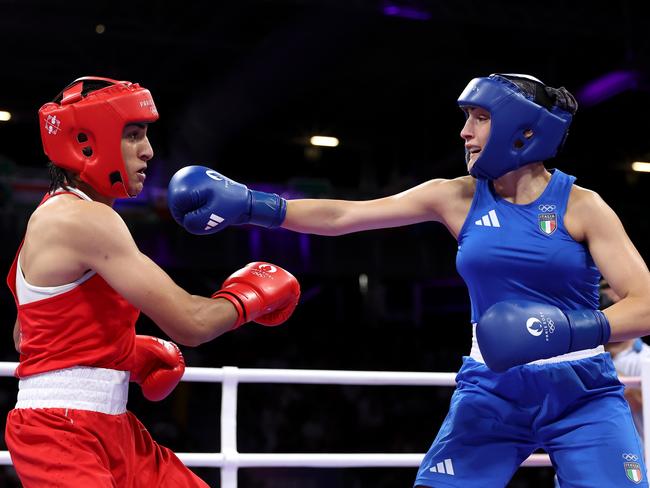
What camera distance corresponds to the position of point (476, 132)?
2.30 m

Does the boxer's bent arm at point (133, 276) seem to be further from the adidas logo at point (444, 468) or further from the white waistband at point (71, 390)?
the adidas logo at point (444, 468)

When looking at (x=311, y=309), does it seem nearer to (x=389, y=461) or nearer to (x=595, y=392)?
(x=389, y=461)

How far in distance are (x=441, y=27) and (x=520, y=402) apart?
25.7 ft

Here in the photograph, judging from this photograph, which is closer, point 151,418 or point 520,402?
point 520,402

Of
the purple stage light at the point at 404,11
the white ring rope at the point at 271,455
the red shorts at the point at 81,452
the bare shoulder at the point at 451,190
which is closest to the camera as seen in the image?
the red shorts at the point at 81,452

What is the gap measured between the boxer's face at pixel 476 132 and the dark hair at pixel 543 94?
121 millimetres

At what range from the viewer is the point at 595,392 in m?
2.11

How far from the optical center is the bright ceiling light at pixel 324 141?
12.1m

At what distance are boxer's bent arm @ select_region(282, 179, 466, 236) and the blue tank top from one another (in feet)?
0.49

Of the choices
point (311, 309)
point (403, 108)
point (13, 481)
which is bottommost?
point (13, 481)

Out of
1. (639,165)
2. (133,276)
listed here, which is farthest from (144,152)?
(639,165)

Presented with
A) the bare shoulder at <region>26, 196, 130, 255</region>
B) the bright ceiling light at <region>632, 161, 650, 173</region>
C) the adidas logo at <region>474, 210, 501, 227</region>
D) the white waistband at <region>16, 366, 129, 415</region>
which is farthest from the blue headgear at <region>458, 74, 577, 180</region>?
the bright ceiling light at <region>632, 161, 650, 173</region>

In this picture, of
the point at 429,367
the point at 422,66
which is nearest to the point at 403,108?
the point at 422,66

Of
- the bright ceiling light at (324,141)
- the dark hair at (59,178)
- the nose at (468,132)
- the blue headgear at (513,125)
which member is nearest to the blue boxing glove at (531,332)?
the blue headgear at (513,125)
